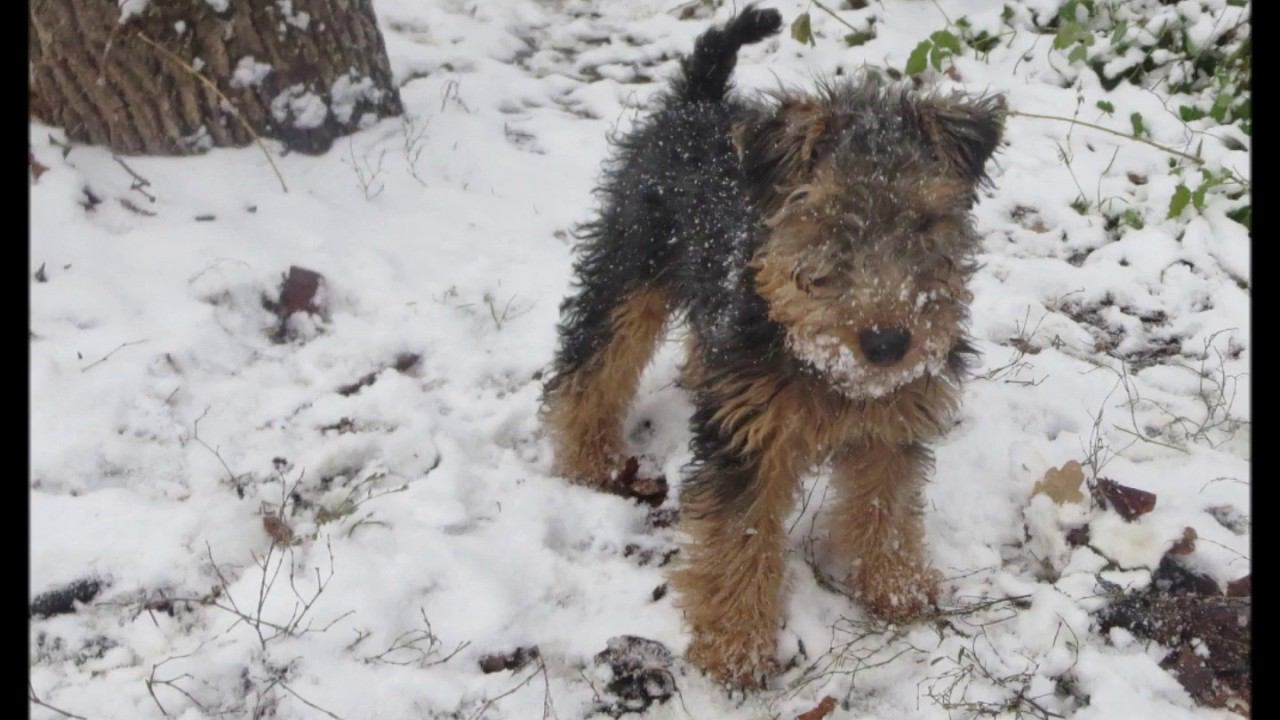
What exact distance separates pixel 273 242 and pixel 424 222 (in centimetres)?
82

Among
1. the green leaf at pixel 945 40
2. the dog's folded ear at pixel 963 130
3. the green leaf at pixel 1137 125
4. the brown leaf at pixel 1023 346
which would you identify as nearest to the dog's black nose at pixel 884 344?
the dog's folded ear at pixel 963 130

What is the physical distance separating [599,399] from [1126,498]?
208 cm

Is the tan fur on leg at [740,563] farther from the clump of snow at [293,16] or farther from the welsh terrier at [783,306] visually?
the clump of snow at [293,16]

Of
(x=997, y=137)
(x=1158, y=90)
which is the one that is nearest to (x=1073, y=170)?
(x=1158, y=90)

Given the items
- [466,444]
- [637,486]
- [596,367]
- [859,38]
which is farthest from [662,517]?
[859,38]

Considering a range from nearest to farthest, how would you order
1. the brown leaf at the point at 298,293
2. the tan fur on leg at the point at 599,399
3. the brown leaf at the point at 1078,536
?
the brown leaf at the point at 1078,536, the tan fur on leg at the point at 599,399, the brown leaf at the point at 298,293

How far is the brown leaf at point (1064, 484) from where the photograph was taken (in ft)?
11.3

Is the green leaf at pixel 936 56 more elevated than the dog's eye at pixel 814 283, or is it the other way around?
the dog's eye at pixel 814 283

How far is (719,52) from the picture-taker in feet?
11.9

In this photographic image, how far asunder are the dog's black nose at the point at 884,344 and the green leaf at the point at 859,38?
486 cm

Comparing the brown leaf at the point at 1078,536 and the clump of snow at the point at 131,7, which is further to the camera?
the clump of snow at the point at 131,7

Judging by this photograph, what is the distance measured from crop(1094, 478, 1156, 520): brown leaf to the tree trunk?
4.51 m

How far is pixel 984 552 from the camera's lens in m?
3.43

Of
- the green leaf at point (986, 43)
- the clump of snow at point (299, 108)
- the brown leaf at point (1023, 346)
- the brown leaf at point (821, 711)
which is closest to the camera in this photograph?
the brown leaf at point (821, 711)
